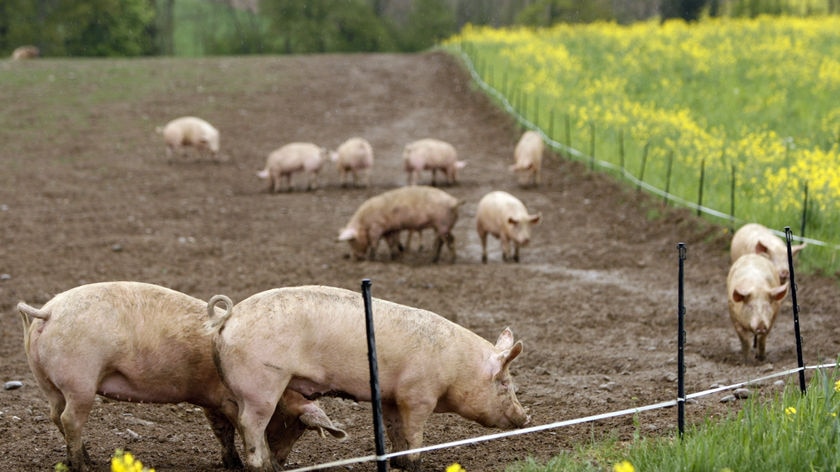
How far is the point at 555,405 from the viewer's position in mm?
7336

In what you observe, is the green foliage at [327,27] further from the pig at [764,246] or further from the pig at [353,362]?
the pig at [353,362]

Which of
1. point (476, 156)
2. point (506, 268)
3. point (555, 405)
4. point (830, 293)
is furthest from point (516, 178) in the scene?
point (555, 405)

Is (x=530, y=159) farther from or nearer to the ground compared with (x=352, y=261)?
farther from the ground

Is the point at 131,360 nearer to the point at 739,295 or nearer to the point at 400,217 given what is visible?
the point at 739,295

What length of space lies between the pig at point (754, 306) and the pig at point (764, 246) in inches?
42.0

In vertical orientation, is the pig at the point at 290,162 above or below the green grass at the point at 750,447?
below

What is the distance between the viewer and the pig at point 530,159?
17859 mm

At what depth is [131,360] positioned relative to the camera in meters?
5.89

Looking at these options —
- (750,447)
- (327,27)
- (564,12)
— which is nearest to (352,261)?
(750,447)

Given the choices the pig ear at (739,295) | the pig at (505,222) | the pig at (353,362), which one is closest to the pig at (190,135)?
the pig at (505,222)

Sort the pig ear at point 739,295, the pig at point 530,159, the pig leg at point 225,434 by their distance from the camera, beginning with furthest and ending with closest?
1. the pig at point 530,159
2. the pig ear at point 739,295
3. the pig leg at point 225,434

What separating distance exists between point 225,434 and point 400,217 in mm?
7304

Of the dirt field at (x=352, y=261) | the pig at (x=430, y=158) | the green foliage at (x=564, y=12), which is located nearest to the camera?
the dirt field at (x=352, y=261)

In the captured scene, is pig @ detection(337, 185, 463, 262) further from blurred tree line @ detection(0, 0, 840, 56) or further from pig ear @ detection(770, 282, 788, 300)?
blurred tree line @ detection(0, 0, 840, 56)
